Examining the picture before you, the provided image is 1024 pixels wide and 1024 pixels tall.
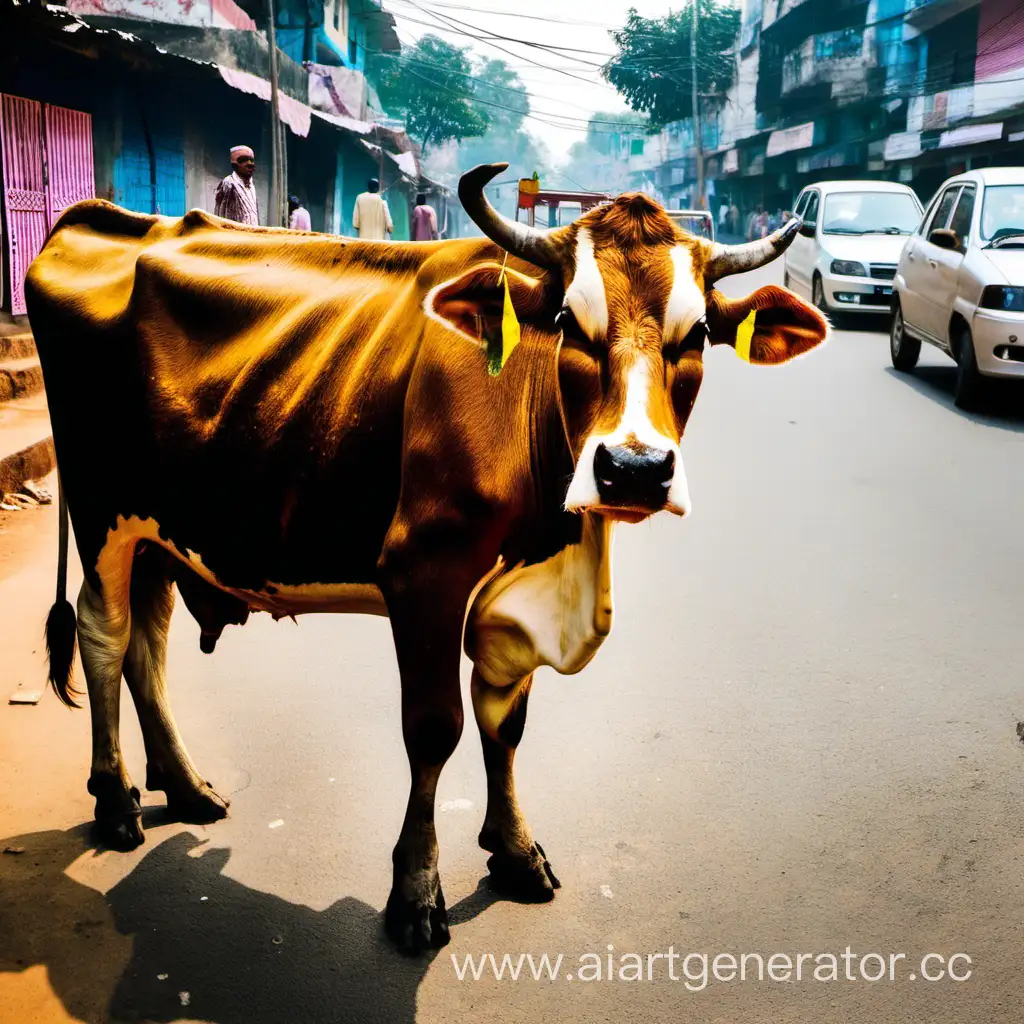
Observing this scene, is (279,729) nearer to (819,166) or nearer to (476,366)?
(476,366)

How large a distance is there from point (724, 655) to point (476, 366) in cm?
231

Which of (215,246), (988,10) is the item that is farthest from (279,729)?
(988,10)

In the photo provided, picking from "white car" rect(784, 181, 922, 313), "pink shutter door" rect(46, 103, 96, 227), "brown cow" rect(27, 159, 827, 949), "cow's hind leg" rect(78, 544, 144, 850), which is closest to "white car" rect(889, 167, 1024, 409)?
"white car" rect(784, 181, 922, 313)

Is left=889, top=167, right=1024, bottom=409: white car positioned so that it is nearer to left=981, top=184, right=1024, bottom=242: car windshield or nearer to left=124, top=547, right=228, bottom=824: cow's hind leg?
left=981, top=184, right=1024, bottom=242: car windshield

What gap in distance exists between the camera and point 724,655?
4574 mm

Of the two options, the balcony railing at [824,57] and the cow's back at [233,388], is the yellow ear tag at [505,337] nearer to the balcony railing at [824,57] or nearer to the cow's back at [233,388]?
the cow's back at [233,388]

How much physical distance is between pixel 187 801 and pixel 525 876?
1039mm

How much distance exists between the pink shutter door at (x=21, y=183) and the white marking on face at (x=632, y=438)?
8.90m

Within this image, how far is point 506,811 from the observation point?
118 inches

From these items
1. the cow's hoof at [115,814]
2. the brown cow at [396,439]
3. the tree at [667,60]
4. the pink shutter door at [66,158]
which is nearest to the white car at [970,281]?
the brown cow at [396,439]

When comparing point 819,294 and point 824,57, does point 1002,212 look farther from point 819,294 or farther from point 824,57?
point 824,57

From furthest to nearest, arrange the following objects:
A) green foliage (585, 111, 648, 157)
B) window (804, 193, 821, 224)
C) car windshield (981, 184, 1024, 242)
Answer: green foliage (585, 111, 648, 157)
window (804, 193, 821, 224)
car windshield (981, 184, 1024, 242)

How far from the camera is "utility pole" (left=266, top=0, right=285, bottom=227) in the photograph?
15250 mm

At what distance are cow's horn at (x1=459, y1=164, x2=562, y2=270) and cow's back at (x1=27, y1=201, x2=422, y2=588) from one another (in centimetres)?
36
